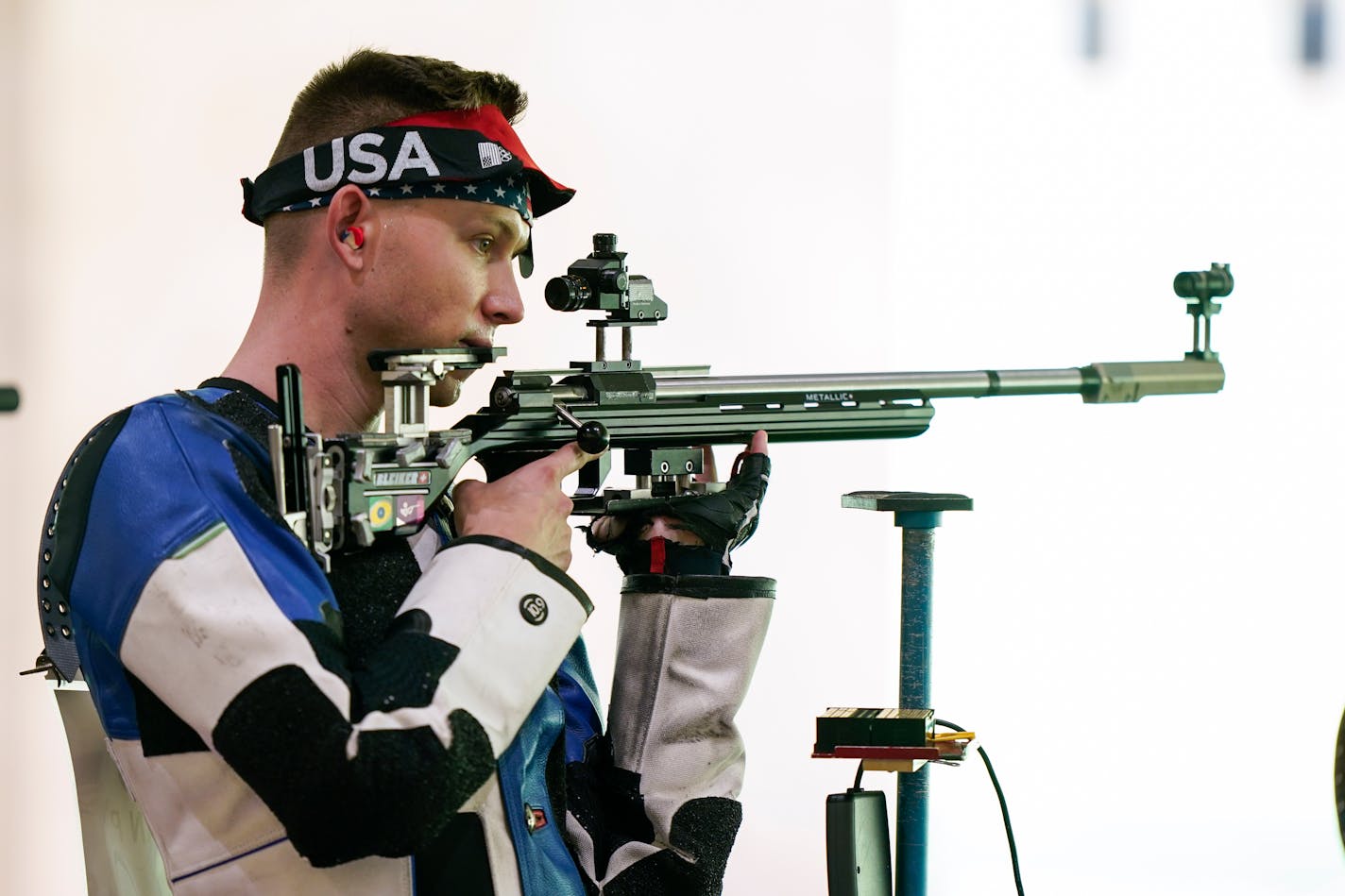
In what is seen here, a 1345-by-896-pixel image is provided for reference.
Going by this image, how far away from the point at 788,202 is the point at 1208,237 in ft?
2.92

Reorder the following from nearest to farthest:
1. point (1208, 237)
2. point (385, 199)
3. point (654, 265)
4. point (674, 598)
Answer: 1. point (385, 199)
2. point (674, 598)
3. point (654, 265)
4. point (1208, 237)

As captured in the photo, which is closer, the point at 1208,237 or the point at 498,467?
the point at 498,467

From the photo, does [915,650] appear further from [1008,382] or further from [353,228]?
[353,228]

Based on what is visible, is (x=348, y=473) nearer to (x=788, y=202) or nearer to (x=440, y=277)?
(x=440, y=277)

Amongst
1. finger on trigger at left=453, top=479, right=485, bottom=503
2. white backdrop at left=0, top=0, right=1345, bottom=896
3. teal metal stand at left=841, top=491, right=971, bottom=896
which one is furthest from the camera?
white backdrop at left=0, top=0, right=1345, bottom=896

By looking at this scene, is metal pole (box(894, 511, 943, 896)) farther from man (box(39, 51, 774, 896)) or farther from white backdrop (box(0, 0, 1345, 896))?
white backdrop (box(0, 0, 1345, 896))

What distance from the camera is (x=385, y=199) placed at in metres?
1.59

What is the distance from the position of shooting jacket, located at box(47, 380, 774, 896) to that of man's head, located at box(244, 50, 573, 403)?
160 mm

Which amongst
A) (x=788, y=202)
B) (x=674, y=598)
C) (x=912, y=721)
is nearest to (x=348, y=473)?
(x=674, y=598)

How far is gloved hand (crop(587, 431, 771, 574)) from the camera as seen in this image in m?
1.74

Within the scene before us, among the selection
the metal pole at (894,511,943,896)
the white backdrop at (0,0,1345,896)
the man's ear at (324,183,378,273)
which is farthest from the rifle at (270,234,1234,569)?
the white backdrop at (0,0,1345,896)

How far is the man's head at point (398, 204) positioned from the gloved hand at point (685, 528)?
0.26m

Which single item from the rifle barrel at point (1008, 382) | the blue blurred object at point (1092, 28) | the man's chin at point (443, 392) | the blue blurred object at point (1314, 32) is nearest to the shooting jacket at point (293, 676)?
the man's chin at point (443, 392)

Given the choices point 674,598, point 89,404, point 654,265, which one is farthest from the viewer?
point 654,265
